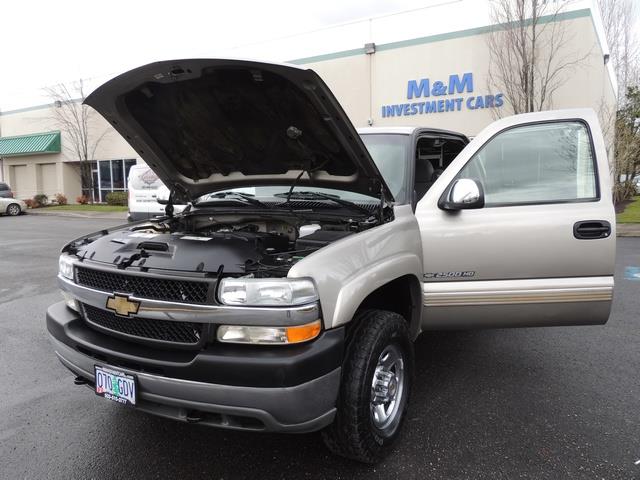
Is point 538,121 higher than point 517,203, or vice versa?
point 538,121

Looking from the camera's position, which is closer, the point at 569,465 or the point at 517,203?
the point at 569,465

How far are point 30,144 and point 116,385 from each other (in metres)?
32.8

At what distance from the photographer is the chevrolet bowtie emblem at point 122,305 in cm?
238

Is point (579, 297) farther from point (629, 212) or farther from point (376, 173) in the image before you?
point (629, 212)

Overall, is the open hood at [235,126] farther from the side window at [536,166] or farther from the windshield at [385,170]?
the side window at [536,166]

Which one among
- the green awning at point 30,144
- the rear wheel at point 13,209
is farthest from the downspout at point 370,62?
the green awning at point 30,144

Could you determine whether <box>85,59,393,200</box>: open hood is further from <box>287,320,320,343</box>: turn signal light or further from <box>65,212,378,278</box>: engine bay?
<box>287,320,320,343</box>: turn signal light

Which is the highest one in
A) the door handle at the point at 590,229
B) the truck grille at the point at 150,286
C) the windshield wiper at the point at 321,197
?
the windshield wiper at the point at 321,197

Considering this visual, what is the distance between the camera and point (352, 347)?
2473 mm

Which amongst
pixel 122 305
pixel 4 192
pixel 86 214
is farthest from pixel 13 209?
pixel 122 305

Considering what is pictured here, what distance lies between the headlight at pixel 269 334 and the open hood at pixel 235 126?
1.24 metres

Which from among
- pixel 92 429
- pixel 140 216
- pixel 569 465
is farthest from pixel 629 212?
pixel 92 429

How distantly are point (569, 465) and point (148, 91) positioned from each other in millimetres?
3298

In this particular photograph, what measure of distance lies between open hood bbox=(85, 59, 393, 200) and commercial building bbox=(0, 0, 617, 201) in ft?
46.7
